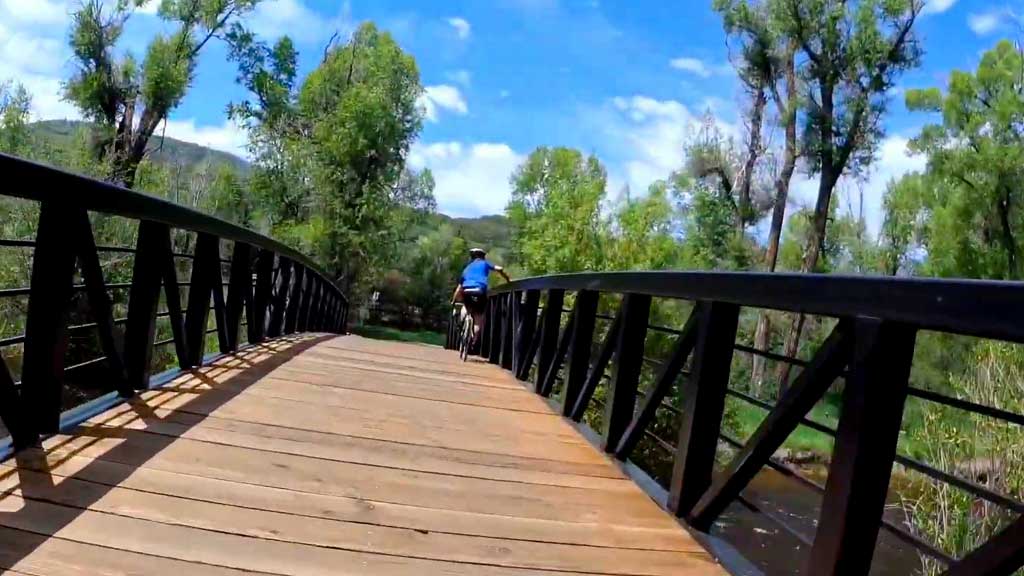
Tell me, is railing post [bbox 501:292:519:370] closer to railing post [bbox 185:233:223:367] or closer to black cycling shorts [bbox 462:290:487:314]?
black cycling shorts [bbox 462:290:487:314]

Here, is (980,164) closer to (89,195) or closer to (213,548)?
(89,195)

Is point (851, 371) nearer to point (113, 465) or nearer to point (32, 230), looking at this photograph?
point (113, 465)

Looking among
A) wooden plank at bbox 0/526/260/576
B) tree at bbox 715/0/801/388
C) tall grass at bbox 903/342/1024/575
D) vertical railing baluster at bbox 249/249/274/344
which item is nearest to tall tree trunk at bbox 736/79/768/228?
tree at bbox 715/0/801/388

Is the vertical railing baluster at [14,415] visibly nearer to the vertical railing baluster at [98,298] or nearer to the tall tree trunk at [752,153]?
the vertical railing baluster at [98,298]

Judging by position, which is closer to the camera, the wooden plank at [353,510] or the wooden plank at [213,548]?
the wooden plank at [213,548]

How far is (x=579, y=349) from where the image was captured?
4.72m

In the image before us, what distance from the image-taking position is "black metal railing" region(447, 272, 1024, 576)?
4.83ft

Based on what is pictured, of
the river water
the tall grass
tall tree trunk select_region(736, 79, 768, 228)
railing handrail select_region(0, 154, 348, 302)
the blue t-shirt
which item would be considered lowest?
the river water

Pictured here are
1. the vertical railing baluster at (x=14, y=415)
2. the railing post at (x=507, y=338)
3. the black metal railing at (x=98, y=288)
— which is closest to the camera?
the vertical railing baluster at (x=14, y=415)

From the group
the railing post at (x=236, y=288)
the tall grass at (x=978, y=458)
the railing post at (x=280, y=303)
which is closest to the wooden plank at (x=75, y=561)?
the railing post at (x=236, y=288)

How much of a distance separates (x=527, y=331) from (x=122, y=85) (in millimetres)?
18798

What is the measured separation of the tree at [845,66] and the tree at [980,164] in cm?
144

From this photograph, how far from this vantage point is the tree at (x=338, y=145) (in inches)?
1064

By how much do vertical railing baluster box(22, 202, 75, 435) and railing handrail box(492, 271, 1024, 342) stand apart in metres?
2.05
